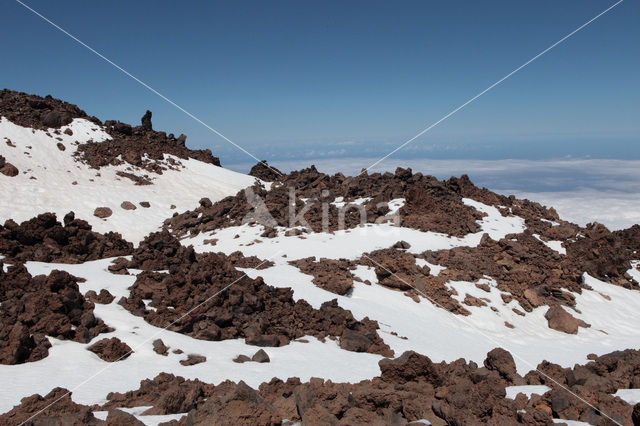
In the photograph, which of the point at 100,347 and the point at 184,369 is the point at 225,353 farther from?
the point at 100,347

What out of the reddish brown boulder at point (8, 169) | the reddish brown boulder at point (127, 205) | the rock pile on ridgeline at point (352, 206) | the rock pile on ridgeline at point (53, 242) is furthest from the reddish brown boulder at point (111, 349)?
the reddish brown boulder at point (8, 169)

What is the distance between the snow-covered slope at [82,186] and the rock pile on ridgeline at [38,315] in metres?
11.7

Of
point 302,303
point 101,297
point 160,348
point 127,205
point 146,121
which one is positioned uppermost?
point 146,121

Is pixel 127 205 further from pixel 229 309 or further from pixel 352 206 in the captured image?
pixel 229 309

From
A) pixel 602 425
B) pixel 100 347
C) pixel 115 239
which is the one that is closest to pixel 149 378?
pixel 100 347

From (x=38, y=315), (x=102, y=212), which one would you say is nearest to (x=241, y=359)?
(x=38, y=315)

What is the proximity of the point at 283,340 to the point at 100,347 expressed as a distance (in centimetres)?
267

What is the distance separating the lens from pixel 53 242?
31.1ft

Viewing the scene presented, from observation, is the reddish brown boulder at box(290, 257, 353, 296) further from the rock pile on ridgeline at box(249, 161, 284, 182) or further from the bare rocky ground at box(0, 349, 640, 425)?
the rock pile on ridgeline at box(249, 161, 284, 182)

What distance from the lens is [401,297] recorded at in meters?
10.8

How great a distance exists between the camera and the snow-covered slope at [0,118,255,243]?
Answer: 1834 centimetres

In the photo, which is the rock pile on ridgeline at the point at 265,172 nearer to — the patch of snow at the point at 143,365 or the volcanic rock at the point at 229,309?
the volcanic rock at the point at 229,309

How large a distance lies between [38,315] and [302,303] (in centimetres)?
430

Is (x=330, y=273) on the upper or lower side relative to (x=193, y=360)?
lower
